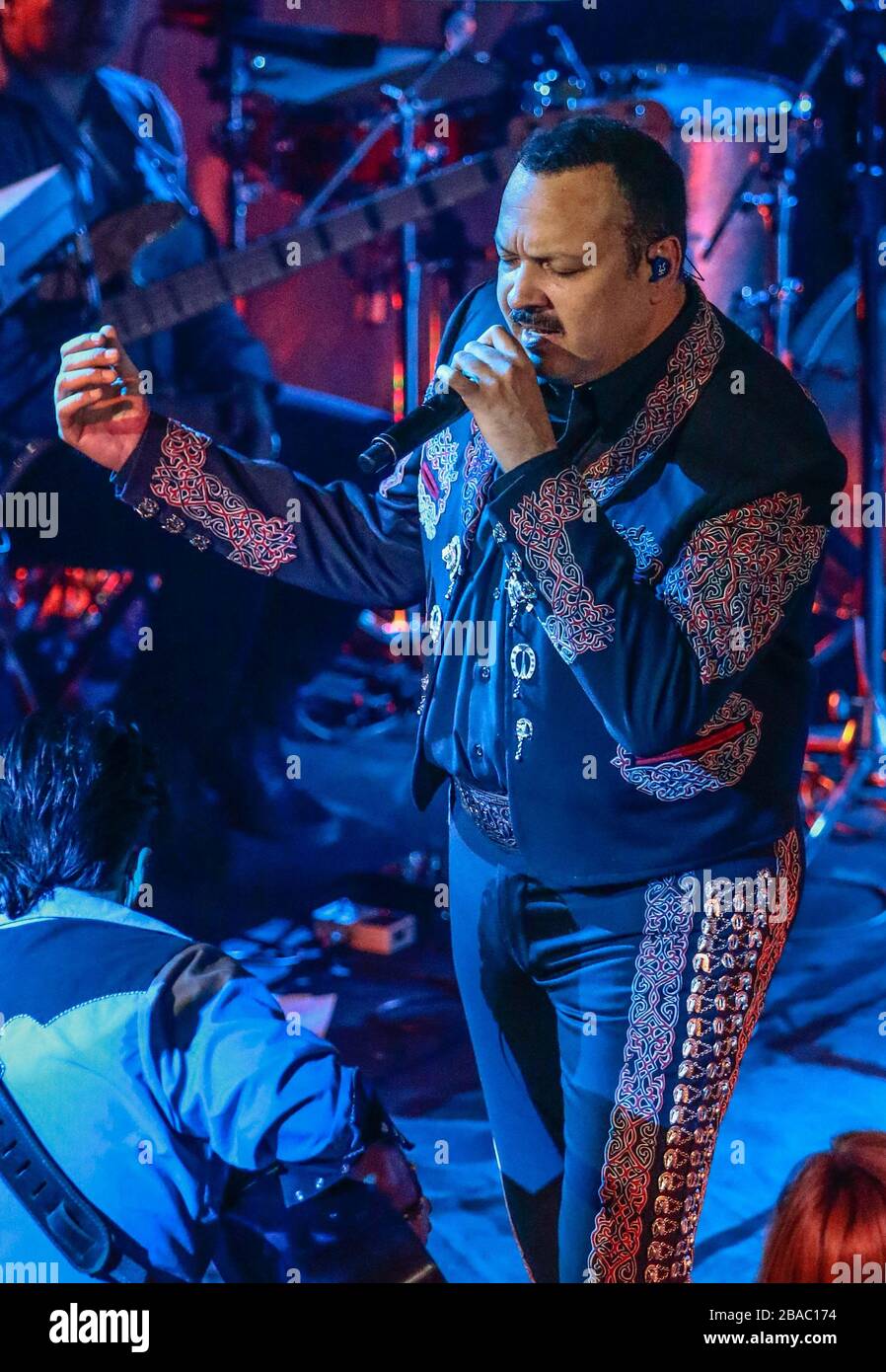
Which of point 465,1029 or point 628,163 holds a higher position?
point 628,163

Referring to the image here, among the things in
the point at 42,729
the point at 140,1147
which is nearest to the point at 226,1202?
the point at 140,1147

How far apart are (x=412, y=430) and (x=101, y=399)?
0.45m

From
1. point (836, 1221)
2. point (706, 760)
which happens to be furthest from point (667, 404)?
point (836, 1221)

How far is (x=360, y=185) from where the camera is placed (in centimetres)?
237

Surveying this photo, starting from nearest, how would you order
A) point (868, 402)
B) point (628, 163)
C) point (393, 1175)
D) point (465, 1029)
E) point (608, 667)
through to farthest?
point (608, 667) → point (628, 163) → point (393, 1175) → point (465, 1029) → point (868, 402)

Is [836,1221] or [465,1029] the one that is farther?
[465,1029]

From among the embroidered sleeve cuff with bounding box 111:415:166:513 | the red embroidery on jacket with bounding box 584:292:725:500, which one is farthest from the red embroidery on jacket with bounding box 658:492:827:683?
the embroidered sleeve cuff with bounding box 111:415:166:513

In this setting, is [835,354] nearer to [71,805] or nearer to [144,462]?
[144,462]

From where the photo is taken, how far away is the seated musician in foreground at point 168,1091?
1457 millimetres

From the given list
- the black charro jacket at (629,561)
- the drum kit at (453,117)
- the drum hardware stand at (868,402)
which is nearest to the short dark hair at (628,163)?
the black charro jacket at (629,561)

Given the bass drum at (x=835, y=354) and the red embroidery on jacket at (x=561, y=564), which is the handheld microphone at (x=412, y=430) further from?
the bass drum at (x=835, y=354)

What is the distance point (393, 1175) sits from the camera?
5.18 feet
